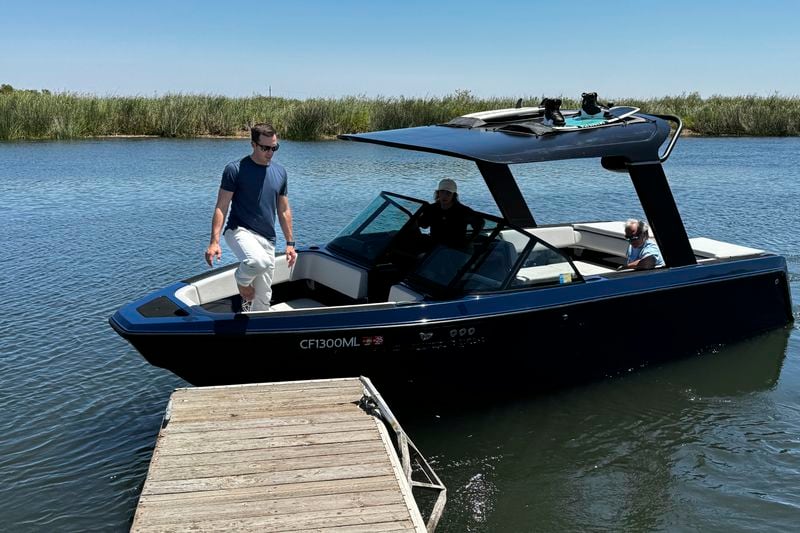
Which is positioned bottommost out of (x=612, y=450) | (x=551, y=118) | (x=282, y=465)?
(x=612, y=450)

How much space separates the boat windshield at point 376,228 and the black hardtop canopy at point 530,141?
26.9 inches

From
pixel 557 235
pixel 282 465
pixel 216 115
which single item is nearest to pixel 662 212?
pixel 557 235

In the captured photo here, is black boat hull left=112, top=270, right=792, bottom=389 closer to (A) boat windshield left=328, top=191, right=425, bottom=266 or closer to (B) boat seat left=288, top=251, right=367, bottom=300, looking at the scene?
(B) boat seat left=288, top=251, right=367, bottom=300

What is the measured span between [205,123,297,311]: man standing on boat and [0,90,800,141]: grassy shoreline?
76.8 feet

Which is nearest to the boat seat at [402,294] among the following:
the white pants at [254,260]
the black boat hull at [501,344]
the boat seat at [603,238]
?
the black boat hull at [501,344]

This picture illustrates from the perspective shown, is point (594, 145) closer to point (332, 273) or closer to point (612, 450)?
point (612, 450)

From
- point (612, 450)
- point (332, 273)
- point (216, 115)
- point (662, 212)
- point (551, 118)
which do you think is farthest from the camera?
point (216, 115)

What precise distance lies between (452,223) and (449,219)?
5cm

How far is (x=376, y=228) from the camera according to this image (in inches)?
280

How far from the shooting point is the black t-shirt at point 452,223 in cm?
643

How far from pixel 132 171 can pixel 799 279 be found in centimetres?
1701

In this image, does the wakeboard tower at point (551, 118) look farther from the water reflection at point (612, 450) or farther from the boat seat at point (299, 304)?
the water reflection at point (612, 450)

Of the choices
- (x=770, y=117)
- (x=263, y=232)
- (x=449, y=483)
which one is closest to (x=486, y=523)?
(x=449, y=483)

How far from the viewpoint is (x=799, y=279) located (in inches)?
397
